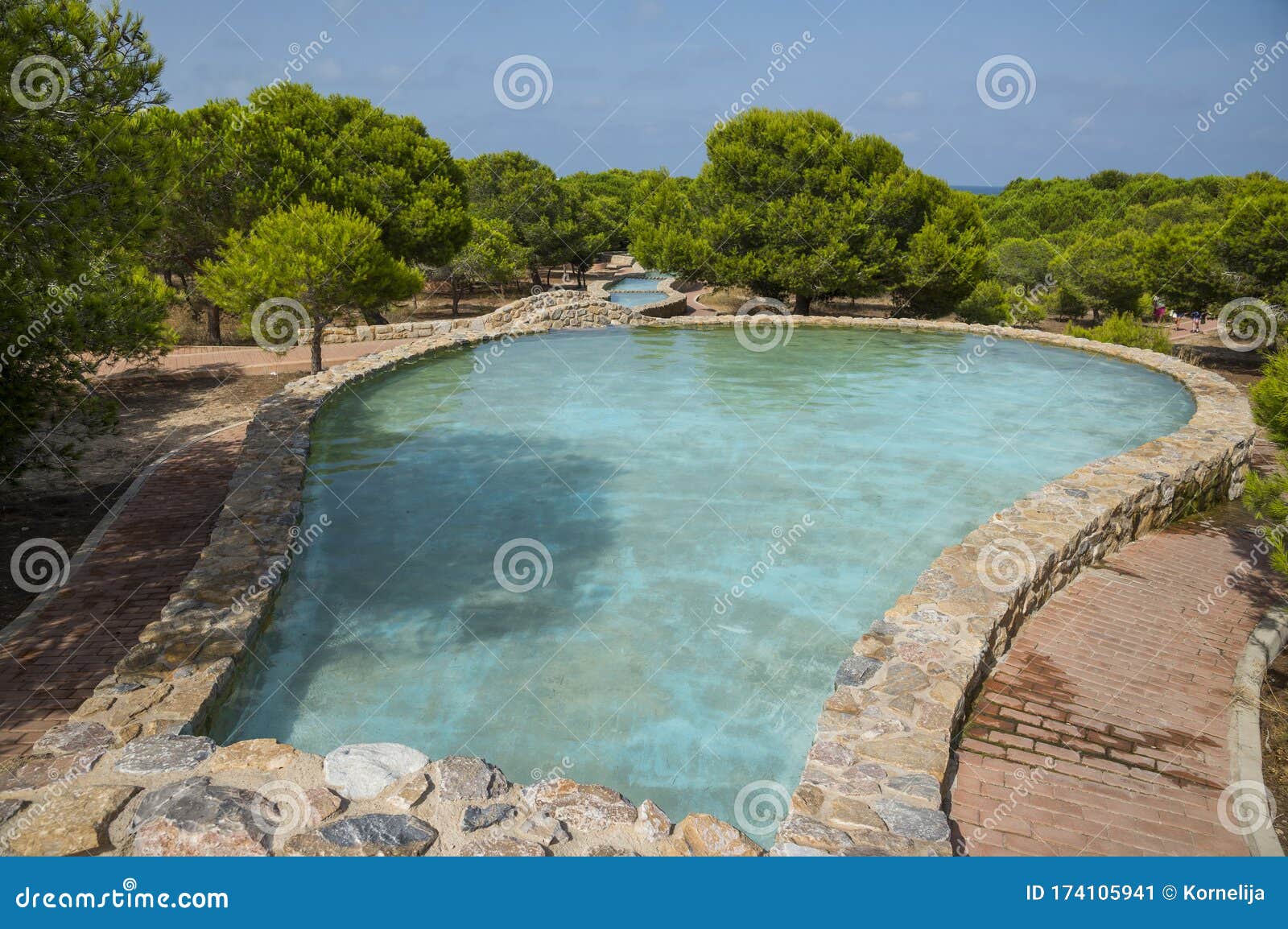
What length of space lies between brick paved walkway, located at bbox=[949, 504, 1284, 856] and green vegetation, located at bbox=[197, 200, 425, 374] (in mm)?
16607

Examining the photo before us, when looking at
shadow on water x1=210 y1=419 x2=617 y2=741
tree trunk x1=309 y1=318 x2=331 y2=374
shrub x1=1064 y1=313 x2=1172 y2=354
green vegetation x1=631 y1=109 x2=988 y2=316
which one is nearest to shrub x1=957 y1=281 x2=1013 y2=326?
green vegetation x1=631 y1=109 x2=988 y2=316

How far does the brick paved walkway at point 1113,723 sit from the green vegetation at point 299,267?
1661 cm

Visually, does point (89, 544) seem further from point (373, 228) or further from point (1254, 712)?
point (373, 228)

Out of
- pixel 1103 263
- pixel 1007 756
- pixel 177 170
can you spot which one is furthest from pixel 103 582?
pixel 1103 263

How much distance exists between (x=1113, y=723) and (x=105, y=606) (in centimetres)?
878

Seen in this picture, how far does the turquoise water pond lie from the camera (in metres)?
5.86

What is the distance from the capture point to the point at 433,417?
1379 centimetres

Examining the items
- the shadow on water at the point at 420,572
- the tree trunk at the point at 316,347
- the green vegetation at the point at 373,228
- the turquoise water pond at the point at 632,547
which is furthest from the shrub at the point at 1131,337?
the tree trunk at the point at 316,347

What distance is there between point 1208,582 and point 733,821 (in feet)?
20.2

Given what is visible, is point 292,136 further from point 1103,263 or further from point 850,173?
point 1103,263

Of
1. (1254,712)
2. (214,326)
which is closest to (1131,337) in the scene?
(1254,712)

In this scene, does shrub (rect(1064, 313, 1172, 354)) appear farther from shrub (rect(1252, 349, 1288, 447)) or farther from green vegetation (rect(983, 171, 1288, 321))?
shrub (rect(1252, 349, 1288, 447))

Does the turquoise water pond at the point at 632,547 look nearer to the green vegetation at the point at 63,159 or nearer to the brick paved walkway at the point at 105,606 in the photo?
the brick paved walkway at the point at 105,606

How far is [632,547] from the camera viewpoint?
8.84 meters
